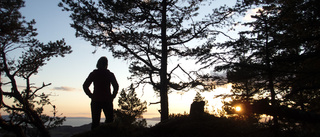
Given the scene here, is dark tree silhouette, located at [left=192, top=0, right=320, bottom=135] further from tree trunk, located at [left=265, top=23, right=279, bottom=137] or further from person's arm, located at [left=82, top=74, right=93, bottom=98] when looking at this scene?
person's arm, located at [left=82, top=74, right=93, bottom=98]

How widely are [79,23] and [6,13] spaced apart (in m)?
4.13

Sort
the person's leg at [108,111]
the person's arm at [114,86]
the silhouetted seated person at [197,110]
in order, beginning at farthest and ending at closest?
the person's arm at [114,86] < the person's leg at [108,111] < the silhouetted seated person at [197,110]

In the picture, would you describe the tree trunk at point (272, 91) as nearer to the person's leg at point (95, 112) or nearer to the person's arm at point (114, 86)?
the person's arm at point (114, 86)

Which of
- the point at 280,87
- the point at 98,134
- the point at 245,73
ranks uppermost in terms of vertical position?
the point at 245,73

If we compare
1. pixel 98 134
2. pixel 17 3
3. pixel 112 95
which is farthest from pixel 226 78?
pixel 17 3

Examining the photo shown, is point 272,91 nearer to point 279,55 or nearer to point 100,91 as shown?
point 279,55

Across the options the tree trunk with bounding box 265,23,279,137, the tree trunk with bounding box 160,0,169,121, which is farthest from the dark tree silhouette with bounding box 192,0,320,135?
the tree trunk with bounding box 160,0,169,121

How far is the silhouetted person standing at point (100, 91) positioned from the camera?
5.64m

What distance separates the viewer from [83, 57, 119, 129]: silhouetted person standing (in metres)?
5.64

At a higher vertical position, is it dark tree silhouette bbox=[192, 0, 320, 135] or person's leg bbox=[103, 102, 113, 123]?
dark tree silhouette bbox=[192, 0, 320, 135]

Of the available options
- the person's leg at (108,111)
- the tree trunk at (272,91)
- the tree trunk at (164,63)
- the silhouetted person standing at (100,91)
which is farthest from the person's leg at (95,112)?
the tree trunk at (164,63)

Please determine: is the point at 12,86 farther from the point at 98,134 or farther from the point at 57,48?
the point at 98,134

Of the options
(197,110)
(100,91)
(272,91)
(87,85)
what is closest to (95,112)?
(100,91)

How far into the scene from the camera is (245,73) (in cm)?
650
